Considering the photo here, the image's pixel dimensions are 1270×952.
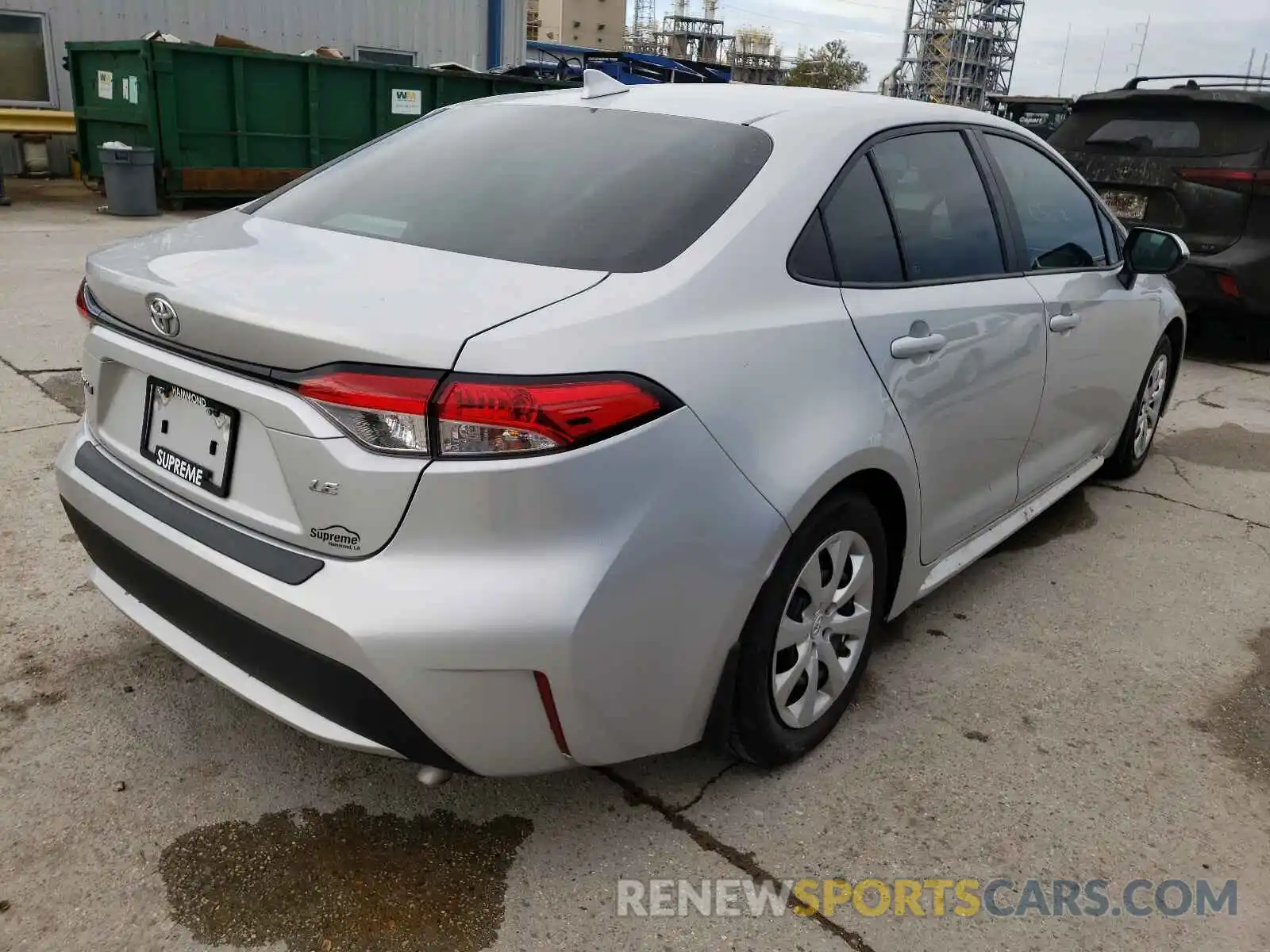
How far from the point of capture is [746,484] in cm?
209

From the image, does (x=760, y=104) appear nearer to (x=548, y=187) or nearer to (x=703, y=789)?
(x=548, y=187)

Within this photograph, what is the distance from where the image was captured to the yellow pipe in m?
14.1

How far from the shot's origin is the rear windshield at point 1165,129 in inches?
265

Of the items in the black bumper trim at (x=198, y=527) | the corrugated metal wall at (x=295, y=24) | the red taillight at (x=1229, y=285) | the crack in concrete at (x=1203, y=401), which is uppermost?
the corrugated metal wall at (x=295, y=24)

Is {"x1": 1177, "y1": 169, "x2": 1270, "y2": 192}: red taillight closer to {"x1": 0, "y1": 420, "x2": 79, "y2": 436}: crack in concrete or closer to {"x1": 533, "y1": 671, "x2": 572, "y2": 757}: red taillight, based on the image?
{"x1": 533, "y1": 671, "x2": 572, "y2": 757}: red taillight

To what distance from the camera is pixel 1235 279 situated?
6918mm

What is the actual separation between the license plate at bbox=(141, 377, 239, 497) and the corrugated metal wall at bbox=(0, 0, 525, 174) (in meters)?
14.7

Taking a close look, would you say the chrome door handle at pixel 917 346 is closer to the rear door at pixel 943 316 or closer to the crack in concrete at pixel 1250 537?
the rear door at pixel 943 316

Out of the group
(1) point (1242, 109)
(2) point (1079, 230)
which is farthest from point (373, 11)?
(2) point (1079, 230)

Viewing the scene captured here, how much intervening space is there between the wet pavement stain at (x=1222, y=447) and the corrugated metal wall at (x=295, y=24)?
48.1ft

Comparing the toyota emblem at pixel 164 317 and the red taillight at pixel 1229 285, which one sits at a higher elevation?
the toyota emblem at pixel 164 317

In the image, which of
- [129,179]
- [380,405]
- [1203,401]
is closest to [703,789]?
[380,405]

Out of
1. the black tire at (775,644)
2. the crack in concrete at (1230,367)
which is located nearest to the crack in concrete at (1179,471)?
the crack in concrete at (1230,367)

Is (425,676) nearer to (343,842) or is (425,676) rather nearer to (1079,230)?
(343,842)
